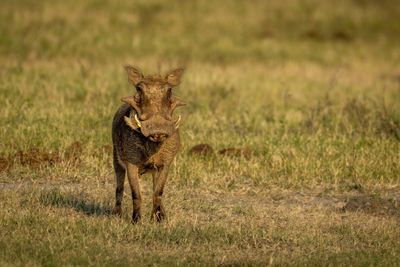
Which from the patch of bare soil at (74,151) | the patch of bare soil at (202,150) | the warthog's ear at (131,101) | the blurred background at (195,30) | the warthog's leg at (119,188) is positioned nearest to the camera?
the warthog's ear at (131,101)

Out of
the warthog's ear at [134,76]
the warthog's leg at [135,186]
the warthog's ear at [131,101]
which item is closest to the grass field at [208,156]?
the warthog's leg at [135,186]

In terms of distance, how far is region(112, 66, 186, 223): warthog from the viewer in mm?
5723

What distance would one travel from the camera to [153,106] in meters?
5.76

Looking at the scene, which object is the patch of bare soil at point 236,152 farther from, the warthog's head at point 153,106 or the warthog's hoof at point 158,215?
the warthog's head at point 153,106

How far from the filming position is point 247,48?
2081cm

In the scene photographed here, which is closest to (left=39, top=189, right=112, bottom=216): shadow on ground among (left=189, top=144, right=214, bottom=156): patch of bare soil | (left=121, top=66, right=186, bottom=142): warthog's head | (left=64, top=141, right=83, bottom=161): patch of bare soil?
(left=64, top=141, right=83, bottom=161): patch of bare soil

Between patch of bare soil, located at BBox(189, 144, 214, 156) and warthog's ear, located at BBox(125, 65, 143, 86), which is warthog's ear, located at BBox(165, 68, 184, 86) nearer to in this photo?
warthog's ear, located at BBox(125, 65, 143, 86)

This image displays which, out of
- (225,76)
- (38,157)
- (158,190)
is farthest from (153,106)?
(225,76)

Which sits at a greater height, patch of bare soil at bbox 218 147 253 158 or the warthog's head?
the warthog's head

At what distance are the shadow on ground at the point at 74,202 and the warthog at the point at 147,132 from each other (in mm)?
299

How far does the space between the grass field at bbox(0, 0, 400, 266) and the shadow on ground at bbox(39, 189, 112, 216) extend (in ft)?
0.09

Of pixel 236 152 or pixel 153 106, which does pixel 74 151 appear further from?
pixel 153 106

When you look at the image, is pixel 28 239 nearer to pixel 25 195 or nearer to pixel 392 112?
pixel 25 195

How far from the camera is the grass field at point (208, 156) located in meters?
5.77
